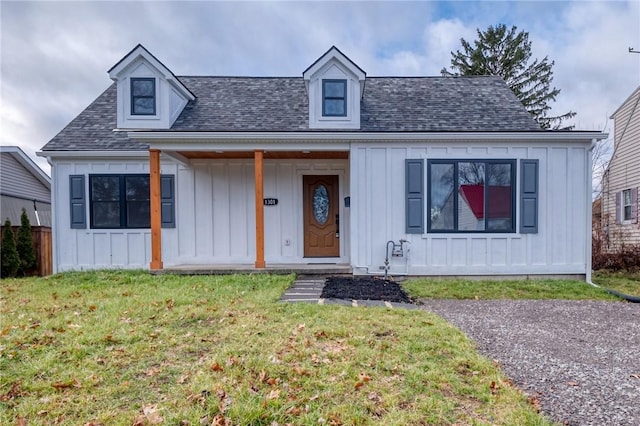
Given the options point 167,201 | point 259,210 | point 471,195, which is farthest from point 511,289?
point 167,201

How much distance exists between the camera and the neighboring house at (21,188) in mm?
13325

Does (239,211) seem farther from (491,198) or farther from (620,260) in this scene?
(620,260)

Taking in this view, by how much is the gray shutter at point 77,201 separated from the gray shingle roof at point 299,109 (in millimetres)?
775

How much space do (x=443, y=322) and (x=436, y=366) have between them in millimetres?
1516

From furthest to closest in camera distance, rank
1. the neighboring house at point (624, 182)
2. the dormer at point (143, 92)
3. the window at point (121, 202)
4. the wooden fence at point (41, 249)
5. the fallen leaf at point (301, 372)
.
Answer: the neighboring house at point (624, 182), the wooden fence at point (41, 249), the window at point (121, 202), the dormer at point (143, 92), the fallen leaf at point (301, 372)

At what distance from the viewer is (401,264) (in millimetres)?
7703

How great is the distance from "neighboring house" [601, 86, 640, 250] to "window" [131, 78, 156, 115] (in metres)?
14.8

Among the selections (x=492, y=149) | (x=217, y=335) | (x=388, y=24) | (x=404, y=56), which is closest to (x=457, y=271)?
(x=492, y=149)

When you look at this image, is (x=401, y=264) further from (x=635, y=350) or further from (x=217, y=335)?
(x=217, y=335)

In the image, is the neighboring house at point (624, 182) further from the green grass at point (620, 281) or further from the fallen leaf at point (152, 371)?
the fallen leaf at point (152, 371)

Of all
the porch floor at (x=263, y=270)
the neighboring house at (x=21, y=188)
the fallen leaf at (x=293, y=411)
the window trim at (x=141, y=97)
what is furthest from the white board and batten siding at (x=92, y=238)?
the fallen leaf at (x=293, y=411)

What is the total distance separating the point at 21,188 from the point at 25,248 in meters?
5.56

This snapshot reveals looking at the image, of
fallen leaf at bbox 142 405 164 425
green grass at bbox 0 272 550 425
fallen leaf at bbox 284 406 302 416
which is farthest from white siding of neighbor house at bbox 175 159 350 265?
fallen leaf at bbox 284 406 302 416

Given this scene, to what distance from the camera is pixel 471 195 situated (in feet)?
24.9
